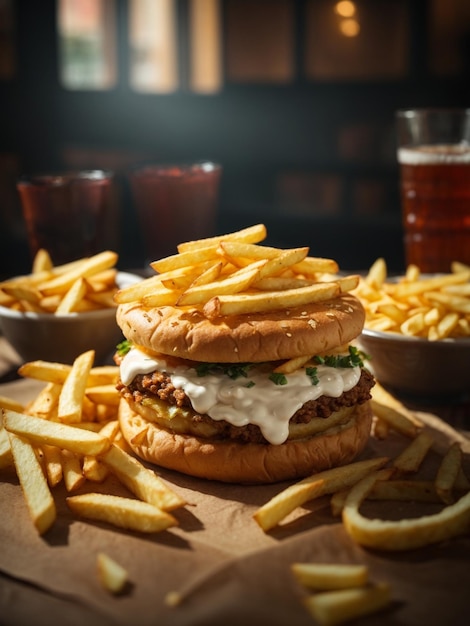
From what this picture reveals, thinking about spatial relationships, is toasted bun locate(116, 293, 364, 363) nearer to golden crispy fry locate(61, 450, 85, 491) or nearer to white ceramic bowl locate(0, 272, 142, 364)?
golden crispy fry locate(61, 450, 85, 491)

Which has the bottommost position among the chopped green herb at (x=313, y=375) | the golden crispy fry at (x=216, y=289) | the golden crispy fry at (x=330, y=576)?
the golden crispy fry at (x=330, y=576)

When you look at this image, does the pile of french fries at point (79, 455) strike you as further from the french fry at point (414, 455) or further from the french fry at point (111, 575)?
the french fry at point (414, 455)

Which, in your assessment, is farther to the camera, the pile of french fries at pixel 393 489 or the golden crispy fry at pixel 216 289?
the golden crispy fry at pixel 216 289

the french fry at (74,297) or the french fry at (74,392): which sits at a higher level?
the french fry at (74,297)

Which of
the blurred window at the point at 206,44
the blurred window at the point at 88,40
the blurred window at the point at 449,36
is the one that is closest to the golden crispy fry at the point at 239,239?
the blurred window at the point at 449,36

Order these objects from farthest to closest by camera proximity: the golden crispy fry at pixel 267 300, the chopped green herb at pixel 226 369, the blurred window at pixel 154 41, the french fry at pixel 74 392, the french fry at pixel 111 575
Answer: the blurred window at pixel 154 41 → the french fry at pixel 74 392 → the chopped green herb at pixel 226 369 → the golden crispy fry at pixel 267 300 → the french fry at pixel 111 575

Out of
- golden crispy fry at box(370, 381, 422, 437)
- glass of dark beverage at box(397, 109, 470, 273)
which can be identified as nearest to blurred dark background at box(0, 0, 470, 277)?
glass of dark beverage at box(397, 109, 470, 273)

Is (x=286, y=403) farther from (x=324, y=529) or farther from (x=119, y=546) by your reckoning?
(x=119, y=546)

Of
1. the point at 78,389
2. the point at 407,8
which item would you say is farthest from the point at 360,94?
the point at 78,389
